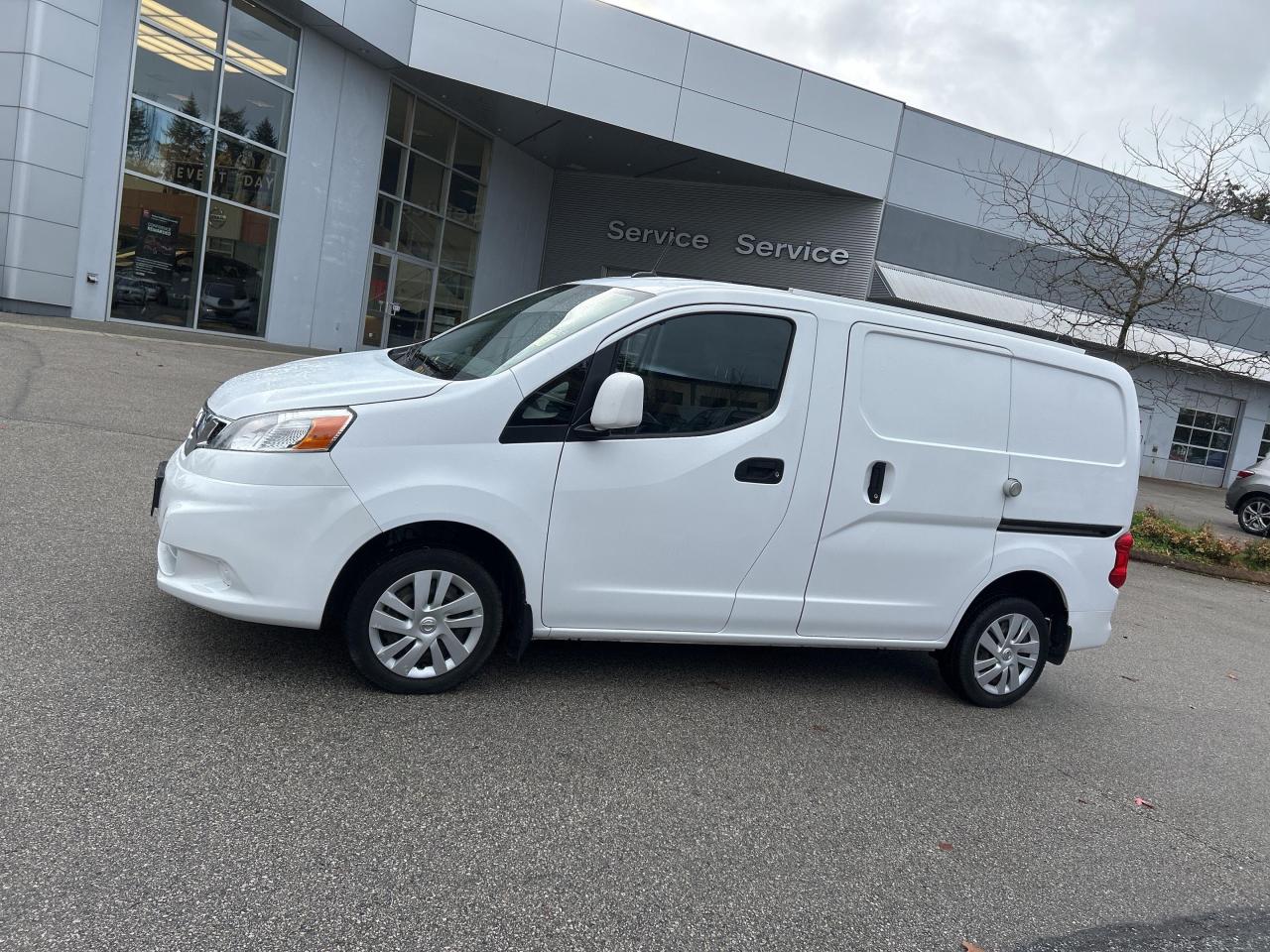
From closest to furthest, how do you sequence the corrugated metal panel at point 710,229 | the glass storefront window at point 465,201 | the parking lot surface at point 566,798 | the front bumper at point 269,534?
the parking lot surface at point 566,798 → the front bumper at point 269,534 → the glass storefront window at point 465,201 → the corrugated metal panel at point 710,229

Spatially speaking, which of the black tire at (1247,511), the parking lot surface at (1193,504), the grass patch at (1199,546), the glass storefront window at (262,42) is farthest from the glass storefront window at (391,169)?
the black tire at (1247,511)

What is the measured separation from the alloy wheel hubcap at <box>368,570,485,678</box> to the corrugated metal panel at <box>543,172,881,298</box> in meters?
21.4

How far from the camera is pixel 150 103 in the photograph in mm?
16328

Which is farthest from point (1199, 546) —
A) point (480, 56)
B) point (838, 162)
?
point (480, 56)

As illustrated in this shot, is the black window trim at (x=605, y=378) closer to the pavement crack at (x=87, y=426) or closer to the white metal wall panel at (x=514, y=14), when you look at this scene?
the pavement crack at (x=87, y=426)

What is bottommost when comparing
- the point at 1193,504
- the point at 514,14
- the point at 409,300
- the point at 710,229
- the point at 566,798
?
the point at 566,798

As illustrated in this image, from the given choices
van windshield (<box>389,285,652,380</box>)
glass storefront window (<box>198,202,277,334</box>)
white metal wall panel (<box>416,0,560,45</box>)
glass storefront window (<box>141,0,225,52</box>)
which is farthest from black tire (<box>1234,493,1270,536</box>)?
glass storefront window (<box>141,0,225,52</box>)

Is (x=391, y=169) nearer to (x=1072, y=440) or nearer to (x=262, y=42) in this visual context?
(x=262, y=42)

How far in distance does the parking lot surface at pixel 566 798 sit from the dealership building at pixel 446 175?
1220cm

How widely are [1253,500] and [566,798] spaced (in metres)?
17.8

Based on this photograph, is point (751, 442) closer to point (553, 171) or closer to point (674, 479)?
point (674, 479)

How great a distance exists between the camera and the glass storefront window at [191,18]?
16031 millimetres

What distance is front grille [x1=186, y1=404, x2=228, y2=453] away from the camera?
4.05 meters

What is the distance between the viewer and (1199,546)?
1255 cm
